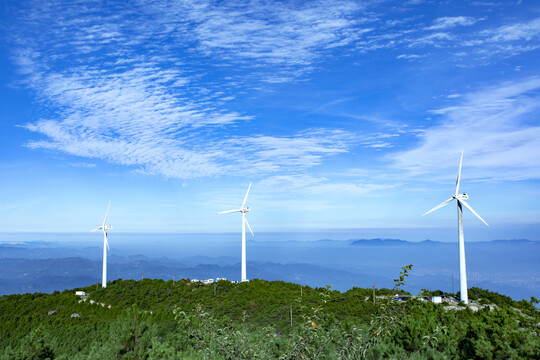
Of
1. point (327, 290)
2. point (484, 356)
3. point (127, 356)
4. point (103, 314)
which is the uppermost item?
point (327, 290)

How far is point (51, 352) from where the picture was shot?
485 inches

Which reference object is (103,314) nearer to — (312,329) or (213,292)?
(213,292)

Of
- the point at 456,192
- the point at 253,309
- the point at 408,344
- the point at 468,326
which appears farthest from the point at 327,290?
the point at 456,192

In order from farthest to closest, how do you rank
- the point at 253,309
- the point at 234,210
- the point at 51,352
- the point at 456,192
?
the point at 234,210, the point at 456,192, the point at 253,309, the point at 51,352

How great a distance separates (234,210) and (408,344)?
38.6 meters

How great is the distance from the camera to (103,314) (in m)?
32.9

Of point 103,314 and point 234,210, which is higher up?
point 234,210

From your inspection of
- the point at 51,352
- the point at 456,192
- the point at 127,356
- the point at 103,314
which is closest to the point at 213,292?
the point at 103,314

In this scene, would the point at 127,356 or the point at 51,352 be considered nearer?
the point at 127,356

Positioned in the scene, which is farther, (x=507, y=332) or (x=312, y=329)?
(x=507, y=332)

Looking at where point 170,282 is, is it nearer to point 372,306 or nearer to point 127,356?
point 372,306

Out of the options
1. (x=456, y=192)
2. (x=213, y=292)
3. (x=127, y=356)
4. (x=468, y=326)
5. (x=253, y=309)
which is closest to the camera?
(x=127, y=356)

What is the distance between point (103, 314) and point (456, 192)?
32.3 m

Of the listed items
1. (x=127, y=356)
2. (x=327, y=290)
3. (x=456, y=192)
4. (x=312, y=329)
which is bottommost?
(x=127, y=356)
